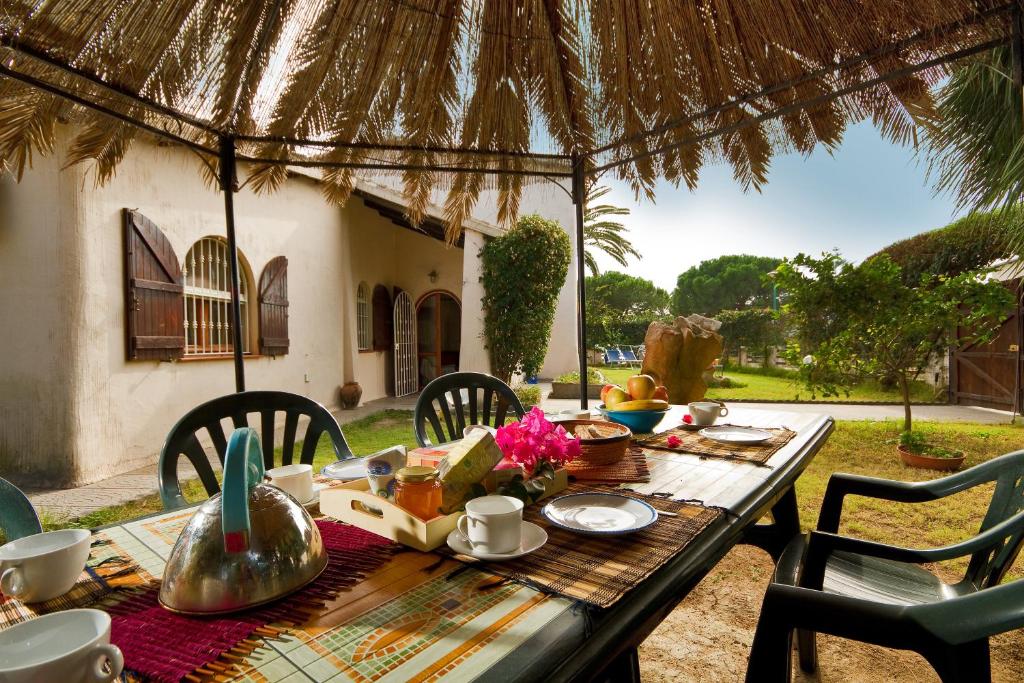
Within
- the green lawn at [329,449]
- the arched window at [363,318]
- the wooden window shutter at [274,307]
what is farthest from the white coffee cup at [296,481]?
the arched window at [363,318]

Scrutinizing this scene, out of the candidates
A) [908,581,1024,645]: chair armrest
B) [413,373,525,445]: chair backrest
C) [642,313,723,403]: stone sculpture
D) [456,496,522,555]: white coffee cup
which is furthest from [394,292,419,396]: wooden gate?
[908,581,1024,645]: chair armrest

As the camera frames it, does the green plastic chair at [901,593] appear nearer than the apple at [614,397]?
Yes

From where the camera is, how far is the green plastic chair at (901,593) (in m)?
0.85

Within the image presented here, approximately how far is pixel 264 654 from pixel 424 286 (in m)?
8.35

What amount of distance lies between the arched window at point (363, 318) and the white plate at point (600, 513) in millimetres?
6997

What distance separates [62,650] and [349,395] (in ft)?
22.5

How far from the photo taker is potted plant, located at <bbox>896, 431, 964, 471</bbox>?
166 inches

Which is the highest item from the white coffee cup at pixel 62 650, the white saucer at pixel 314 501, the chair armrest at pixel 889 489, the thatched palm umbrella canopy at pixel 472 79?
the thatched palm umbrella canopy at pixel 472 79

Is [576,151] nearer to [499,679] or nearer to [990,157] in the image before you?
[499,679]

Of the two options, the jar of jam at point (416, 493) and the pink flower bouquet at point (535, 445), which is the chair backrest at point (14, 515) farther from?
the pink flower bouquet at point (535, 445)

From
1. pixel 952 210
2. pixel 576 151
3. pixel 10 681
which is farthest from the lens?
pixel 952 210

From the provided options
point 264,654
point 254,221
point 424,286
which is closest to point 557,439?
point 264,654

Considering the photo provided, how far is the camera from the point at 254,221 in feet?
19.0

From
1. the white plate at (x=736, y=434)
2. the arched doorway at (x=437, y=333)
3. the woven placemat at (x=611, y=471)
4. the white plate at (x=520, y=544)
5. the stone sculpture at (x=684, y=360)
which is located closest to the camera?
the white plate at (x=520, y=544)
